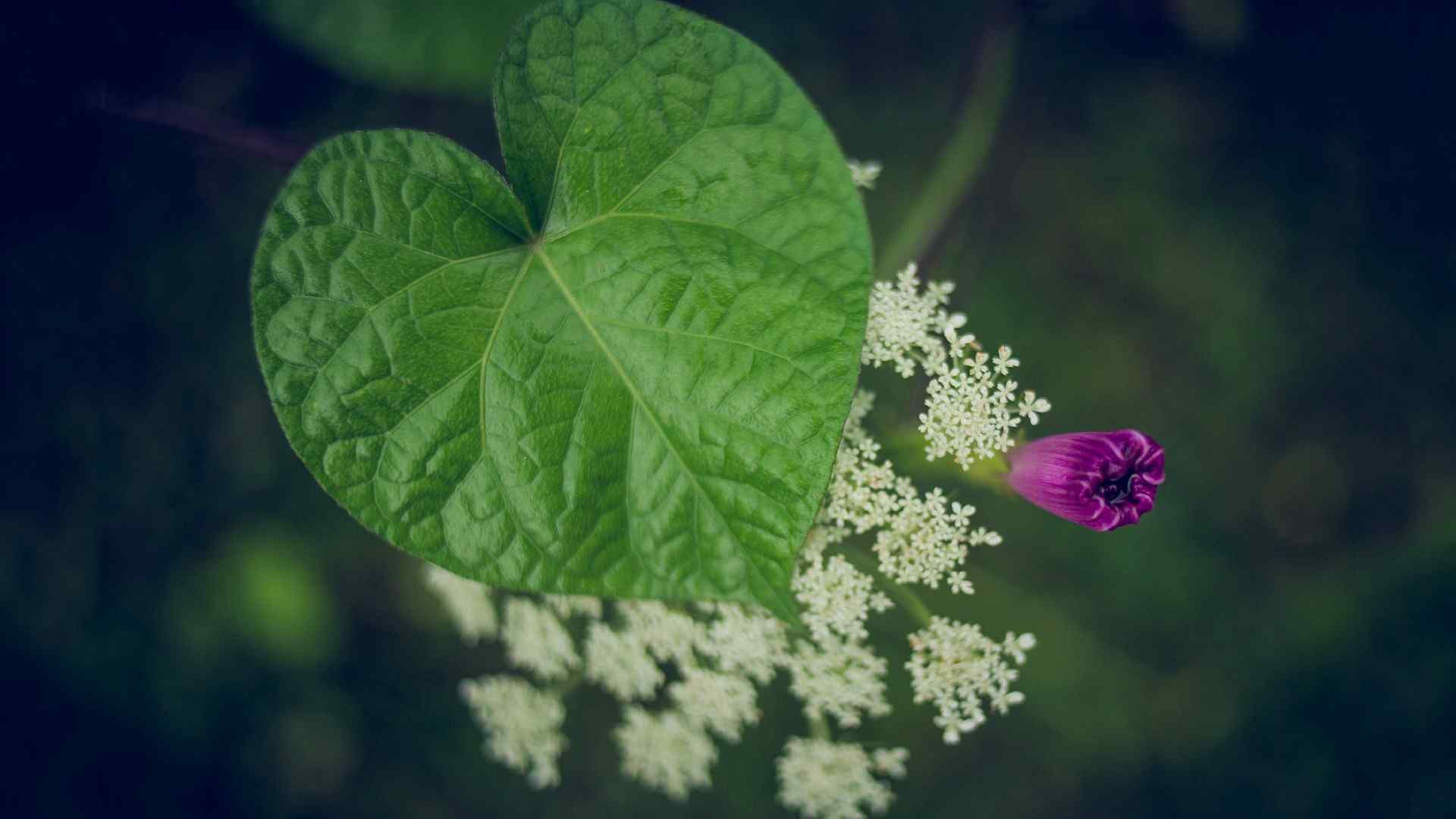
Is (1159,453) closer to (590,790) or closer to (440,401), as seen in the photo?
(440,401)

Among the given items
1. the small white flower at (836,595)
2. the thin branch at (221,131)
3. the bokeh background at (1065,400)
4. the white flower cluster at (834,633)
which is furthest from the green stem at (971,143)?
the thin branch at (221,131)

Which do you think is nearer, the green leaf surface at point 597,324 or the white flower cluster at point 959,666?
the green leaf surface at point 597,324

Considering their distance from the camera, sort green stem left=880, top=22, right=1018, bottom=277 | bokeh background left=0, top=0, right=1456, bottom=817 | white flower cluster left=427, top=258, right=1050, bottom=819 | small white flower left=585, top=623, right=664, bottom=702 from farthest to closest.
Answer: bokeh background left=0, top=0, right=1456, bottom=817 < green stem left=880, top=22, right=1018, bottom=277 < small white flower left=585, top=623, right=664, bottom=702 < white flower cluster left=427, top=258, right=1050, bottom=819

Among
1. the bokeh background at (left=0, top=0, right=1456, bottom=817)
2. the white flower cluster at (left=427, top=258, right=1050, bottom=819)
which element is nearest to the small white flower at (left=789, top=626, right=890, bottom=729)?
the white flower cluster at (left=427, top=258, right=1050, bottom=819)

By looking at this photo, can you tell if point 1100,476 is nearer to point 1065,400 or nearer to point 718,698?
point 718,698

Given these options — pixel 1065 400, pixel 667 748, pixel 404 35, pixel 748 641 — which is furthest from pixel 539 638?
pixel 1065 400

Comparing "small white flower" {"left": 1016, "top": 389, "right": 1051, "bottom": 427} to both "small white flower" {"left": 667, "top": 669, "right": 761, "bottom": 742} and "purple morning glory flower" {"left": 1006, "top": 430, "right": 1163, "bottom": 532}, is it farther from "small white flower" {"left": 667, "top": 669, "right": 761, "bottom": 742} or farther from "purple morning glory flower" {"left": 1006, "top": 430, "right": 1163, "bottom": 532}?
"small white flower" {"left": 667, "top": 669, "right": 761, "bottom": 742}

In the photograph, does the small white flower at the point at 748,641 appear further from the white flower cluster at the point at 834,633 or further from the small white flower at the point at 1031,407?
the small white flower at the point at 1031,407
